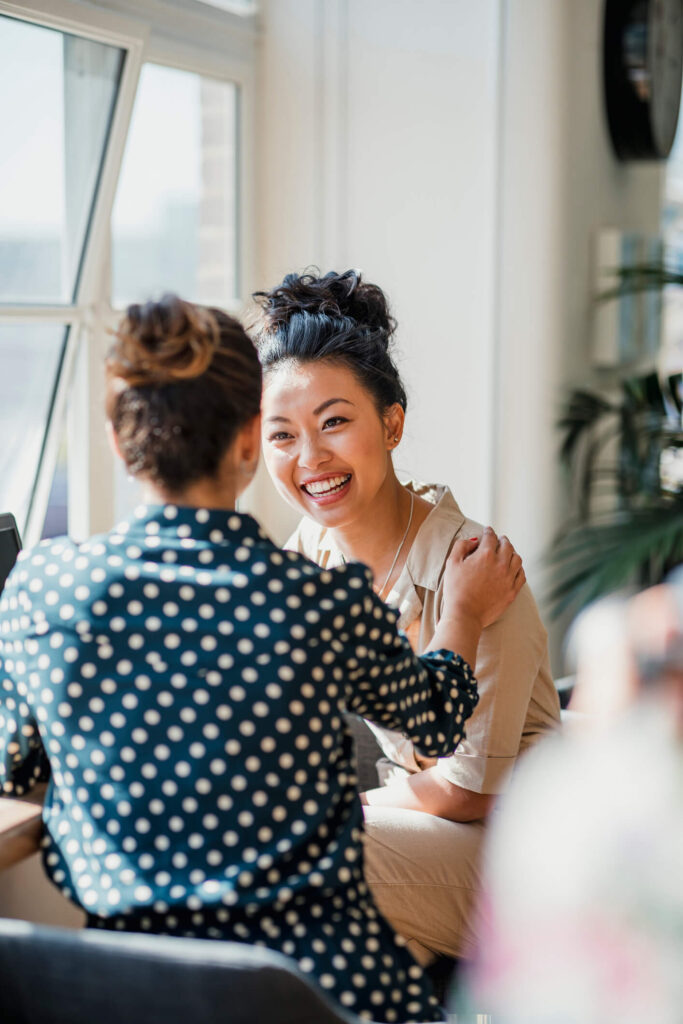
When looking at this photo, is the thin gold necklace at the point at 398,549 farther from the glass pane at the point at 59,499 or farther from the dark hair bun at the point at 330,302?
the glass pane at the point at 59,499

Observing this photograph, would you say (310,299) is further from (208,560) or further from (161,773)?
(161,773)

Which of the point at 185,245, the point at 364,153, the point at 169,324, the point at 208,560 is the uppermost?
the point at 364,153

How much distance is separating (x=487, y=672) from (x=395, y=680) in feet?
1.67

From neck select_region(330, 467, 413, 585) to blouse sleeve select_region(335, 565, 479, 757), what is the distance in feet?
1.94

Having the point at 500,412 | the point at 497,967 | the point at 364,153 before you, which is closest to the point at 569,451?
the point at 500,412

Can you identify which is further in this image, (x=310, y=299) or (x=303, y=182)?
(x=303, y=182)

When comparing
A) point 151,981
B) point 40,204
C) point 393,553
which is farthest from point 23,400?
point 151,981

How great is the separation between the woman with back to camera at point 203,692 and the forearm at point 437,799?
21.3 inches

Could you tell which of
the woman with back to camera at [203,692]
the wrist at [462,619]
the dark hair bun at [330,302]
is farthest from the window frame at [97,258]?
the woman with back to camera at [203,692]

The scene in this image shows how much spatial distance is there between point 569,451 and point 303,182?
1203mm

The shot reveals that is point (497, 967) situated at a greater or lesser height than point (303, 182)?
lesser

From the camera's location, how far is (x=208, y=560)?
3.58 ft

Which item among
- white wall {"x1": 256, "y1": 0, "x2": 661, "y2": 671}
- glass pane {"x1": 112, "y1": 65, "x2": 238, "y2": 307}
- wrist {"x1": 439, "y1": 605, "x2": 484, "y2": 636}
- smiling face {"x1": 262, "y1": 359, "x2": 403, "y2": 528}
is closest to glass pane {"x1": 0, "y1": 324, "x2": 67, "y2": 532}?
glass pane {"x1": 112, "y1": 65, "x2": 238, "y2": 307}

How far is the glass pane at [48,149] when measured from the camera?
272 centimetres
